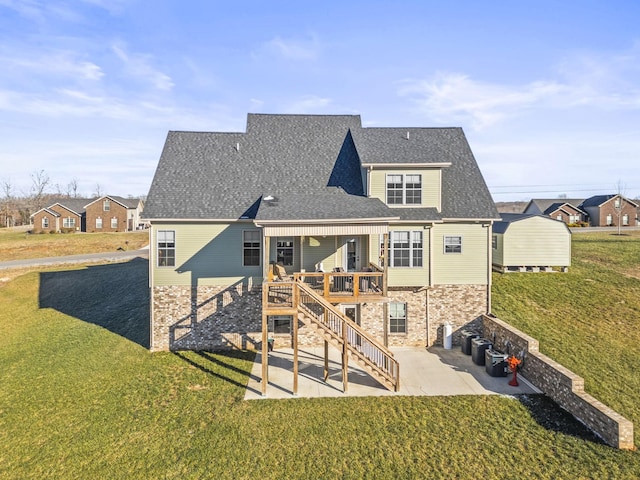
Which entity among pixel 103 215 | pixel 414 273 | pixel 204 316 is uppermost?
pixel 103 215

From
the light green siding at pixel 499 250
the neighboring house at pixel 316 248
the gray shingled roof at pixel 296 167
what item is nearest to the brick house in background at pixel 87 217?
the gray shingled roof at pixel 296 167

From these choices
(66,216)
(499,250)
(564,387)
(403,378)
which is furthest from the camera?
(66,216)

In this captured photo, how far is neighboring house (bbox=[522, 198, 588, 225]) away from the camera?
51500mm

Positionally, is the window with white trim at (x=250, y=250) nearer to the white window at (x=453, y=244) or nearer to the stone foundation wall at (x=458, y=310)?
the stone foundation wall at (x=458, y=310)

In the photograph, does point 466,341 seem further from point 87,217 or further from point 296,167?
point 87,217

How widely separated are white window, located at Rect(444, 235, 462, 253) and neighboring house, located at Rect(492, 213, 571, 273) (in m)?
7.92

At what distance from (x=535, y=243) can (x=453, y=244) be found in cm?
950

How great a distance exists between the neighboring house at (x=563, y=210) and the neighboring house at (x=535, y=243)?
33958 millimetres

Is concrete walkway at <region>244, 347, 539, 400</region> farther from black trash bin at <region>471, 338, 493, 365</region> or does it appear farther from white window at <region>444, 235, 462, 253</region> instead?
white window at <region>444, 235, 462, 253</region>

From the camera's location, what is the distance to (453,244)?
15789mm

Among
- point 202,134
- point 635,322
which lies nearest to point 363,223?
point 202,134

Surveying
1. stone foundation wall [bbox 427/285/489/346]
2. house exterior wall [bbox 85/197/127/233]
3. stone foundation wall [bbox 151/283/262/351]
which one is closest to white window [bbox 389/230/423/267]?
stone foundation wall [bbox 427/285/489/346]

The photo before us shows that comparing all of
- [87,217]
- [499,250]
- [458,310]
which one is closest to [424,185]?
[458,310]

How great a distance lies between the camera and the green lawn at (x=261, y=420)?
8.36 meters
